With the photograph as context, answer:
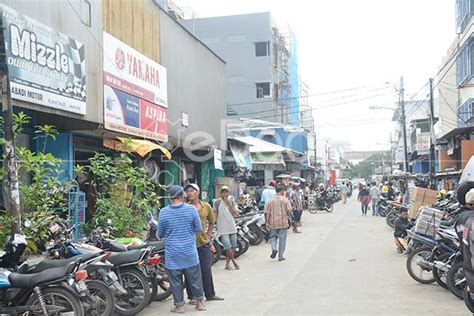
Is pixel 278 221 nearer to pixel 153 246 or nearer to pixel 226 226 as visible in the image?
pixel 226 226

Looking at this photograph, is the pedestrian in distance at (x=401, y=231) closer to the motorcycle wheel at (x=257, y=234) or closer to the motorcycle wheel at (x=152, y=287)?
the motorcycle wheel at (x=257, y=234)

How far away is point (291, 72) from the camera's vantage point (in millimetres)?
55250

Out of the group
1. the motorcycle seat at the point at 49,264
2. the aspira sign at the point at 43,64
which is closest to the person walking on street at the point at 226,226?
the aspira sign at the point at 43,64

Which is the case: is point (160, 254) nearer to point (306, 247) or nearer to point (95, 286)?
point (95, 286)

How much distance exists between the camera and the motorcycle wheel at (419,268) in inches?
Answer: 334

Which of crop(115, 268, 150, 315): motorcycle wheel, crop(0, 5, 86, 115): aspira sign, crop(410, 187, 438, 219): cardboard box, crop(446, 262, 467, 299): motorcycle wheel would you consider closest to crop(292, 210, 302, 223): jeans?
crop(410, 187, 438, 219): cardboard box

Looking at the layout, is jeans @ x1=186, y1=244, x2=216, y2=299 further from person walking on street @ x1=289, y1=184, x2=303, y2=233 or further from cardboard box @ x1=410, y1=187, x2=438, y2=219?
person walking on street @ x1=289, y1=184, x2=303, y2=233

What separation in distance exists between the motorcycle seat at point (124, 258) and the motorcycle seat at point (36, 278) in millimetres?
1257

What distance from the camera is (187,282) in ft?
22.8

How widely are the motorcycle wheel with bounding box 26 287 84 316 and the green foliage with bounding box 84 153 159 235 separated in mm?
3376

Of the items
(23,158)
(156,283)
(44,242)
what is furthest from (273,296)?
(23,158)

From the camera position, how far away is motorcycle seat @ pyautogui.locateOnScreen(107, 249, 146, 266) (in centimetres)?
681

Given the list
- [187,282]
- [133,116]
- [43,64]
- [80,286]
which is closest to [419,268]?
[187,282]

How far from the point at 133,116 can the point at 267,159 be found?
13.9m
